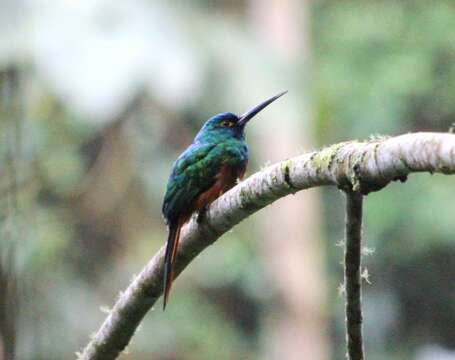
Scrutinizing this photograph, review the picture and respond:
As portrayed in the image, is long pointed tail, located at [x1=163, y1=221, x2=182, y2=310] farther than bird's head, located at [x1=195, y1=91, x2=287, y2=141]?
No

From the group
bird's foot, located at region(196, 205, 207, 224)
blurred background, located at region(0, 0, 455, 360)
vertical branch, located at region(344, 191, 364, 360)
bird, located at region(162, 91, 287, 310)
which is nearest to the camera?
vertical branch, located at region(344, 191, 364, 360)

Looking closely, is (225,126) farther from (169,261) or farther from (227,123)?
(169,261)

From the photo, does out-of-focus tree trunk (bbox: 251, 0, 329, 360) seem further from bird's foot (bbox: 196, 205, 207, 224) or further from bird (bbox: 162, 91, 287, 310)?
bird's foot (bbox: 196, 205, 207, 224)

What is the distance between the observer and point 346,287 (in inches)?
64.6

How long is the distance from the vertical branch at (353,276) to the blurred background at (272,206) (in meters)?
4.17

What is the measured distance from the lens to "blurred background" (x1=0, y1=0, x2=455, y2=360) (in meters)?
6.57

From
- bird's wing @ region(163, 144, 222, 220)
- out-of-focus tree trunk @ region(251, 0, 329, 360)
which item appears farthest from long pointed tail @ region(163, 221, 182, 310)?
out-of-focus tree trunk @ region(251, 0, 329, 360)

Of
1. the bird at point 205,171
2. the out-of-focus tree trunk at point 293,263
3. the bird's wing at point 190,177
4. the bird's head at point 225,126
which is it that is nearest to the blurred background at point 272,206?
the out-of-focus tree trunk at point 293,263

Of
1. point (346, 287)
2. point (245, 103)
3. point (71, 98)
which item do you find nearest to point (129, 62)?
point (71, 98)

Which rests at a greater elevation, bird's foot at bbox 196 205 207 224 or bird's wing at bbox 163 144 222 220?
bird's wing at bbox 163 144 222 220

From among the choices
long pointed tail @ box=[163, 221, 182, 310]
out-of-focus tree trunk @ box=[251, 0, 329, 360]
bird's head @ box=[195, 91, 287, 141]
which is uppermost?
→ out-of-focus tree trunk @ box=[251, 0, 329, 360]

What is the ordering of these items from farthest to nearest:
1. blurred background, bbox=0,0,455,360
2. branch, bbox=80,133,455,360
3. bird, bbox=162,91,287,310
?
blurred background, bbox=0,0,455,360
bird, bbox=162,91,287,310
branch, bbox=80,133,455,360

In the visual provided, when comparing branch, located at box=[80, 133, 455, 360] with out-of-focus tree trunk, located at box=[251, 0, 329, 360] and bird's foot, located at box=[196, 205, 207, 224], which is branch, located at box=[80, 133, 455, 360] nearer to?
bird's foot, located at box=[196, 205, 207, 224]

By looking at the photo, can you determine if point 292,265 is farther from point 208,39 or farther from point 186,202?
point 186,202
